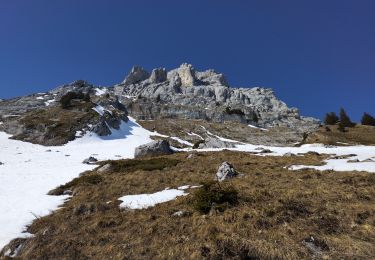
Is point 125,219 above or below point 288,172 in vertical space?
below

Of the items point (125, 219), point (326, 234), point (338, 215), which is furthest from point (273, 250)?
point (125, 219)

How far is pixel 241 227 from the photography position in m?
10.5

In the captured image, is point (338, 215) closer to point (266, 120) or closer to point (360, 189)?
point (360, 189)

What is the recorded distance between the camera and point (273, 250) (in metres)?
8.95

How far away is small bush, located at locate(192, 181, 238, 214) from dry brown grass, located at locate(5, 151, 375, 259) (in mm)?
372

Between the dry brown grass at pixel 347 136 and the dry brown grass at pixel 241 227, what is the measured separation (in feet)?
134

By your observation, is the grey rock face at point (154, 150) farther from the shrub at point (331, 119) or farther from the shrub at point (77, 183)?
the shrub at point (331, 119)

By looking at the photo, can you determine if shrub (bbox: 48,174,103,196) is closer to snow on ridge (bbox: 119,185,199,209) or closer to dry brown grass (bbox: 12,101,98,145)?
snow on ridge (bbox: 119,185,199,209)

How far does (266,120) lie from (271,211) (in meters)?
131

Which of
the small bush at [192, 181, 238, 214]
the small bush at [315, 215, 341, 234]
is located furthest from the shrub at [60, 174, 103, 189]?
the small bush at [315, 215, 341, 234]

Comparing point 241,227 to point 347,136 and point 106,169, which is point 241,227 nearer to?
point 106,169

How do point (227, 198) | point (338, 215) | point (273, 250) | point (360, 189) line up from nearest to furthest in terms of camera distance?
1. point (273, 250)
2. point (338, 215)
3. point (227, 198)
4. point (360, 189)

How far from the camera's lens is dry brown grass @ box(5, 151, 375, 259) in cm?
920

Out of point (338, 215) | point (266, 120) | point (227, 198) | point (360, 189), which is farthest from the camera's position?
point (266, 120)
